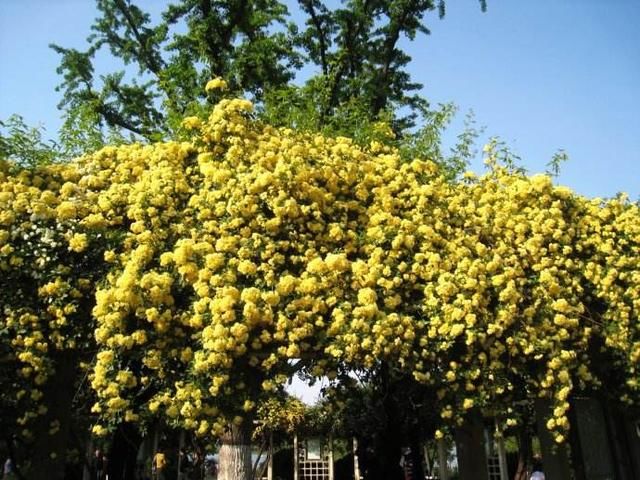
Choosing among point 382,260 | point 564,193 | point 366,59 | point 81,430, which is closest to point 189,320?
point 382,260

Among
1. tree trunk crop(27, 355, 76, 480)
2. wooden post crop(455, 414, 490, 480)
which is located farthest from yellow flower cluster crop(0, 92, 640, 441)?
wooden post crop(455, 414, 490, 480)

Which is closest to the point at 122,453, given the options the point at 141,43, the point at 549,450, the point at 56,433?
the point at 56,433

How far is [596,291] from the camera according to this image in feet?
25.2

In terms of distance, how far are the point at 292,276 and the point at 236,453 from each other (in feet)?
6.70

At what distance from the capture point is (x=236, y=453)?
6.82m

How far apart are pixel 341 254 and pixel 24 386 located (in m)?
3.60

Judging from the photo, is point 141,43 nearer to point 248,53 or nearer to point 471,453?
point 248,53

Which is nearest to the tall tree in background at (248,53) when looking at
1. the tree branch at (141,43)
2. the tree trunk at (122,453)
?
the tree branch at (141,43)

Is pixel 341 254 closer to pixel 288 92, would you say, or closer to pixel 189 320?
pixel 189 320

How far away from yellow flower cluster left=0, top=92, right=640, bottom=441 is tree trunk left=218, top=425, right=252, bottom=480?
53 cm

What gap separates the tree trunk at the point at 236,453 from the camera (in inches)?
266

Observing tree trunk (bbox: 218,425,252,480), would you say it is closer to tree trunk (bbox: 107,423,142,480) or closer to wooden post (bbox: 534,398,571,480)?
wooden post (bbox: 534,398,571,480)

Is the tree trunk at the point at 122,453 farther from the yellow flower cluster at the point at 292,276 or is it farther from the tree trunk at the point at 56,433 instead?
the yellow flower cluster at the point at 292,276

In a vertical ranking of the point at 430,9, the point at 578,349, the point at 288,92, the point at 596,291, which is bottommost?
the point at 578,349
